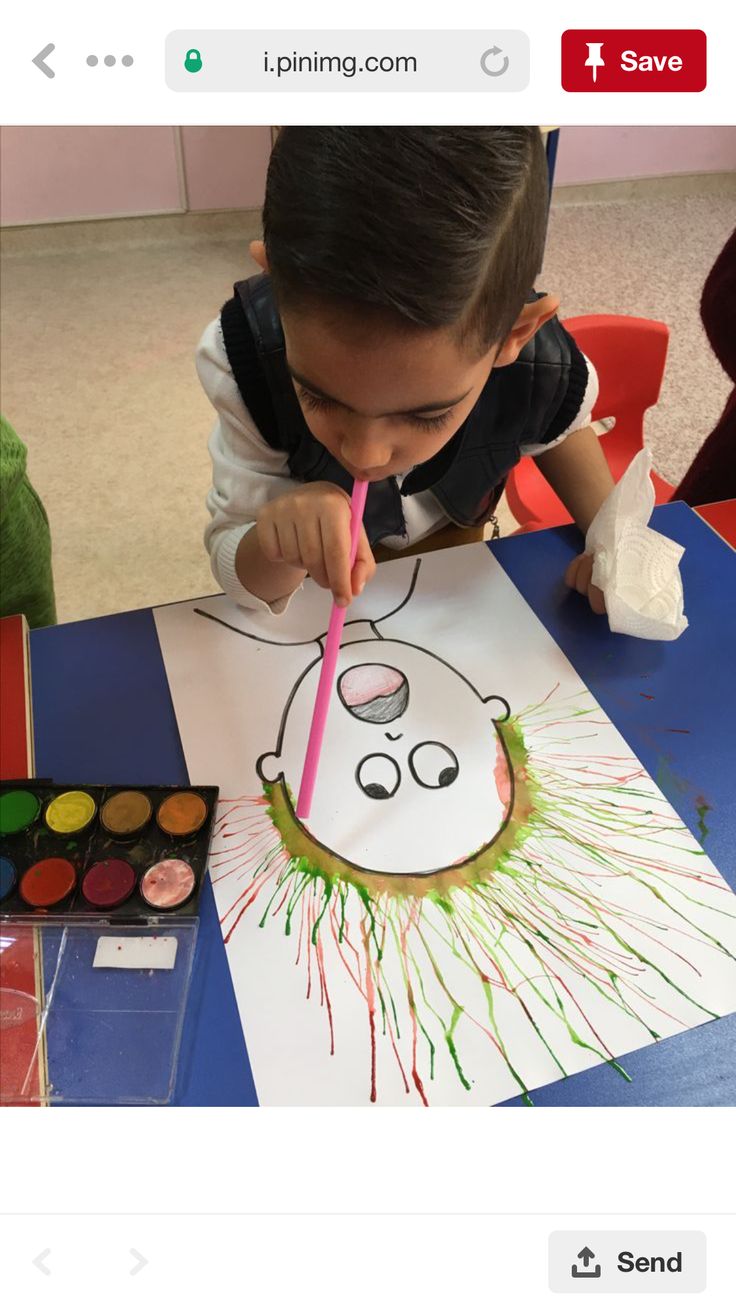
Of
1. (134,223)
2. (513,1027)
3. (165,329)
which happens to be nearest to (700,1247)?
(513,1027)

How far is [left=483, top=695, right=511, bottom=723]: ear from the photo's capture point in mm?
700

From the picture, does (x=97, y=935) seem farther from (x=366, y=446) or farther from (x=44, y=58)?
(x=44, y=58)

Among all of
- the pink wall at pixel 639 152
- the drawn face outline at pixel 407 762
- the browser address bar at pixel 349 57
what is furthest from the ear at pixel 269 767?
the pink wall at pixel 639 152

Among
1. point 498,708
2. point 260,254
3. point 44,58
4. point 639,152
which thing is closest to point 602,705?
point 498,708

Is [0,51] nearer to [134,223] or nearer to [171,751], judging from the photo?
[171,751]

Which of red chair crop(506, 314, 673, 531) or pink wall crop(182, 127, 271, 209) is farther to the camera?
pink wall crop(182, 127, 271, 209)

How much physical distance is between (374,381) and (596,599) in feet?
1.07

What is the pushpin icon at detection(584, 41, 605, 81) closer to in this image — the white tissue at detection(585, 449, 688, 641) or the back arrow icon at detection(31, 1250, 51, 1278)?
the white tissue at detection(585, 449, 688, 641)

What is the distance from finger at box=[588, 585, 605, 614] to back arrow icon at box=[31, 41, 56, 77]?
1.64 feet

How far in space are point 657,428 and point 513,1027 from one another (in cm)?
149

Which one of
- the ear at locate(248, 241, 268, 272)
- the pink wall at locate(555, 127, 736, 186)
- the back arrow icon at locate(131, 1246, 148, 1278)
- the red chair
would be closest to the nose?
the ear at locate(248, 241, 268, 272)

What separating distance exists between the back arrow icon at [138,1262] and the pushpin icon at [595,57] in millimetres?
651

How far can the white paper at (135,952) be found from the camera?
57 centimetres

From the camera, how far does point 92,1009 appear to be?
549mm
